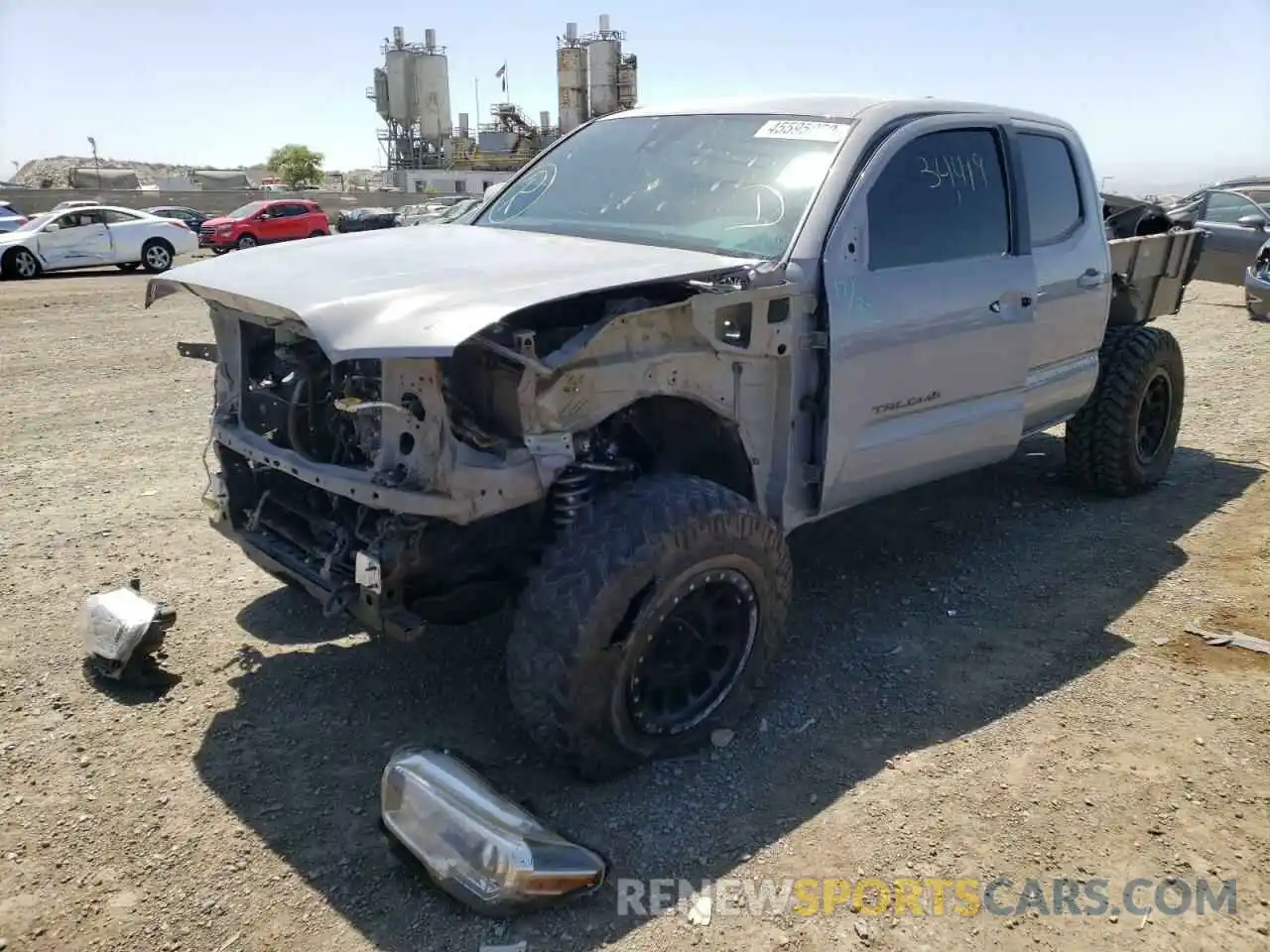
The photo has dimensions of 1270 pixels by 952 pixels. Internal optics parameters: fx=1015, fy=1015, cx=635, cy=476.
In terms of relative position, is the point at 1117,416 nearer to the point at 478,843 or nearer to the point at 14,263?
the point at 478,843

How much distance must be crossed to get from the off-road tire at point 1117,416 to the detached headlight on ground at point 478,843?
4162mm

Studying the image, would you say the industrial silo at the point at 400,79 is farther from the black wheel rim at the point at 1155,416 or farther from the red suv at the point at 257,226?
the black wheel rim at the point at 1155,416

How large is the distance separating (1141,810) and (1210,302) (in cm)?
1317

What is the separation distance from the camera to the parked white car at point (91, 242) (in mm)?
19125

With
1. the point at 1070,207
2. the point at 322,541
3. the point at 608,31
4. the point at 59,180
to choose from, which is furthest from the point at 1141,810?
the point at 59,180

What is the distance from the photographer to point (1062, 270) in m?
4.71

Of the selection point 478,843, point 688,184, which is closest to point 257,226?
point 688,184

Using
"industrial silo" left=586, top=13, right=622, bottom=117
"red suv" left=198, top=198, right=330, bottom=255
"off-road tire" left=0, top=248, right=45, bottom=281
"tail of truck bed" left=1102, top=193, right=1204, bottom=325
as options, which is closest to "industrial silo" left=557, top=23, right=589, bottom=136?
"industrial silo" left=586, top=13, right=622, bottom=117

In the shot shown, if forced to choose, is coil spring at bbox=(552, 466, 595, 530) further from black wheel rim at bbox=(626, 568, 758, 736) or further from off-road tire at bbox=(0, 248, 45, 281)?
off-road tire at bbox=(0, 248, 45, 281)

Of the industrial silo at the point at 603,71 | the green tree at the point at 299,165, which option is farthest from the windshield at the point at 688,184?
the green tree at the point at 299,165

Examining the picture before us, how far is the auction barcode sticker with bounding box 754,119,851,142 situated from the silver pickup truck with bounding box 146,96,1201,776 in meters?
0.02

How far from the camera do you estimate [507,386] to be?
2.93 metres

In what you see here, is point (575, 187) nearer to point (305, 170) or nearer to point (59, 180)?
point (59, 180)

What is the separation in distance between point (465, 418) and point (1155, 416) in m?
4.69
